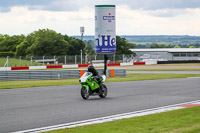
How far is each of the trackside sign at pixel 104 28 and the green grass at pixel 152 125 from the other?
20.6m

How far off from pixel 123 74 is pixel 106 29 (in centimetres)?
561

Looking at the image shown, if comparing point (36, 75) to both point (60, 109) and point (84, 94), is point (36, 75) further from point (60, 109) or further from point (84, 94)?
point (60, 109)

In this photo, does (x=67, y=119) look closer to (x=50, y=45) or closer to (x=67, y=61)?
(x=67, y=61)

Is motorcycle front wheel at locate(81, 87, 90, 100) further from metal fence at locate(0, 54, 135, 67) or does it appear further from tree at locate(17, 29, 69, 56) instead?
tree at locate(17, 29, 69, 56)

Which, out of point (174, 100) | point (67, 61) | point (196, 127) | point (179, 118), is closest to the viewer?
point (196, 127)

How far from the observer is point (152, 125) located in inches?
383

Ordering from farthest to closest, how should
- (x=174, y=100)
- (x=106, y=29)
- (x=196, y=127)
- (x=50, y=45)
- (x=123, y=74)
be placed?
(x=50, y=45)
(x=123, y=74)
(x=106, y=29)
(x=174, y=100)
(x=196, y=127)

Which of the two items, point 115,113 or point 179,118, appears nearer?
point 179,118

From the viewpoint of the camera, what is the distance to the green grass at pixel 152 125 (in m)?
9.05

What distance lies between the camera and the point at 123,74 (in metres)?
36.3

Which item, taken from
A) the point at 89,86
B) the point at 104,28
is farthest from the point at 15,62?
the point at 89,86

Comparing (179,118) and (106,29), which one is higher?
(106,29)

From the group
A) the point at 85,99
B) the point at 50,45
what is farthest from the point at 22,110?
the point at 50,45

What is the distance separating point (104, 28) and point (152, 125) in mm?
22726
